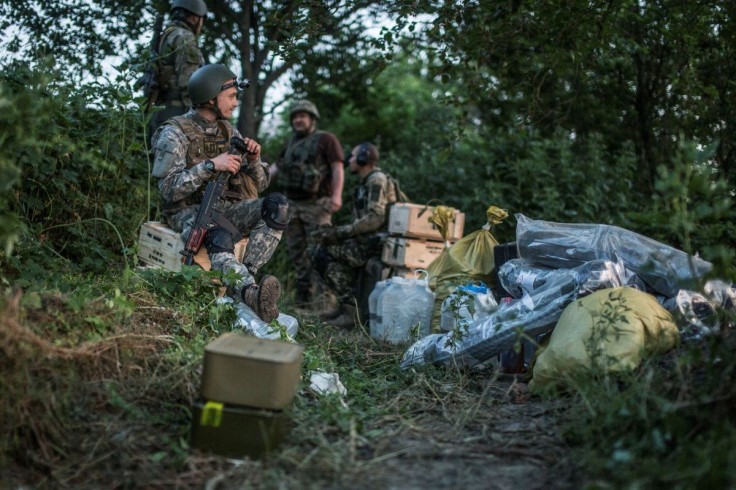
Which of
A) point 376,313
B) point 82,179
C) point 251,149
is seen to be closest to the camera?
point 251,149

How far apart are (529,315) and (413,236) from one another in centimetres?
286

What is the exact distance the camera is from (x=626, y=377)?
3326 mm

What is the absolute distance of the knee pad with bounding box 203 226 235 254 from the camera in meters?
5.15

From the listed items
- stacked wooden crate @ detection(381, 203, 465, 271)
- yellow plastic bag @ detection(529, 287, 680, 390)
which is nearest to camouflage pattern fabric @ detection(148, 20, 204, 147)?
stacked wooden crate @ detection(381, 203, 465, 271)

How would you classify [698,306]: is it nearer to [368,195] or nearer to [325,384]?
[325,384]

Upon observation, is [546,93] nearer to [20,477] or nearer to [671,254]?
[671,254]

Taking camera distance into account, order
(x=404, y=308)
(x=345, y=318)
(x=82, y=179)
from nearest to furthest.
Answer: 1. (x=82, y=179)
2. (x=404, y=308)
3. (x=345, y=318)

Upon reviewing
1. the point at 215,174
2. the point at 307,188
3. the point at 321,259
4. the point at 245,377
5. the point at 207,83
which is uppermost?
the point at 207,83

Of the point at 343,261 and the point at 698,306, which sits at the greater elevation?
the point at 698,306

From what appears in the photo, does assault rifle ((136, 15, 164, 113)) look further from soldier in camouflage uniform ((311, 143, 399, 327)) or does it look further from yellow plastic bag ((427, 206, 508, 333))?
yellow plastic bag ((427, 206, 508, 333))

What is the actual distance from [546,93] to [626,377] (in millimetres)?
7637

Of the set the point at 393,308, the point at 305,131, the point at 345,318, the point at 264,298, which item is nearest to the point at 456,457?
the point at 264,298

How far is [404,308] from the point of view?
19.5 ft

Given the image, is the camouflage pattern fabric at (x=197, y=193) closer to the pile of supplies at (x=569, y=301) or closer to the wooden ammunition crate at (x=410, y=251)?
the pile of supplies at (x=569, y=301)
